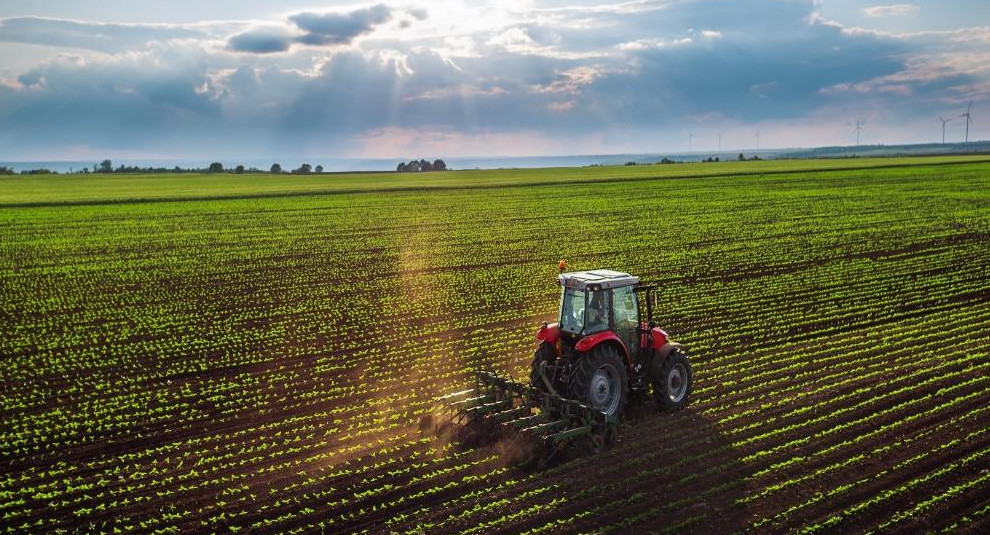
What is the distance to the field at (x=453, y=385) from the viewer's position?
1088 cm

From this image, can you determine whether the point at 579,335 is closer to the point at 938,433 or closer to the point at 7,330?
the point at 938,433

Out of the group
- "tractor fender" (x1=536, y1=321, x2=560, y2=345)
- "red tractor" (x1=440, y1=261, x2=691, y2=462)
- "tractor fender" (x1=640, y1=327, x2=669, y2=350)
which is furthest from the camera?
"tractor fender" (x1=640, y1=327, x2=669, y2=350)

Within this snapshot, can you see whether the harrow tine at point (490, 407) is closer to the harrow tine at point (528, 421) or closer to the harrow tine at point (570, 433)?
the harrow tine at point (528, 421)

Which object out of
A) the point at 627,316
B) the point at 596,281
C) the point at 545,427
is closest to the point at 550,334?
the point at 596,281

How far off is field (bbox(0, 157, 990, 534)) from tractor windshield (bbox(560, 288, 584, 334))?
2012 mm

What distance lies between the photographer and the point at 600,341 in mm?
12781

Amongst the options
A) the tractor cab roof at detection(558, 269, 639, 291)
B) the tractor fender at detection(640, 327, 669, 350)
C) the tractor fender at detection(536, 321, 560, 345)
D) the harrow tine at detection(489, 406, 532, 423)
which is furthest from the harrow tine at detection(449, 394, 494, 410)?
the tractor fender at detection(640, 327, 669, 350)

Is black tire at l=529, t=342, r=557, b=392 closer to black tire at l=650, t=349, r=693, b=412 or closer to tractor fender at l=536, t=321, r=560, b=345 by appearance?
tractor fender at l=536, t=321, r=560, b=345

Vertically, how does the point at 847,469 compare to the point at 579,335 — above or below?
below

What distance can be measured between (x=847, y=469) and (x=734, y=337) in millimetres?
7922

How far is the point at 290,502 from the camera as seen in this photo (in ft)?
36.4

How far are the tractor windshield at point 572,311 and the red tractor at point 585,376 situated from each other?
0.02 meters

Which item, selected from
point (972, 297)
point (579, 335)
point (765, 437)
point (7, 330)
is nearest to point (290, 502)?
point (579, 335)

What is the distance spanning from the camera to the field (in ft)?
35.7
